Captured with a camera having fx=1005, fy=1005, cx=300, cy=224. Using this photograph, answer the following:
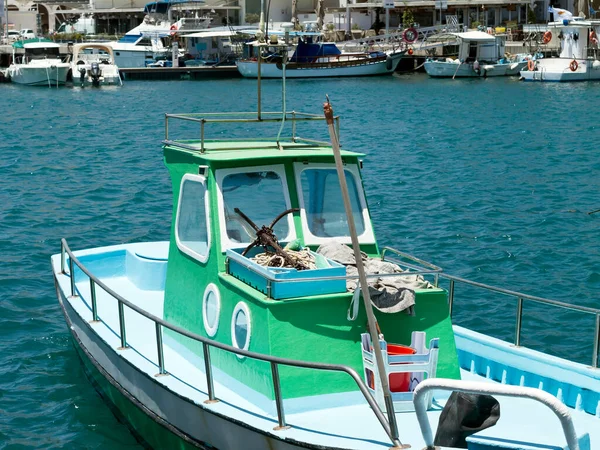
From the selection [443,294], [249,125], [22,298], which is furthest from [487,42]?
[443,294]

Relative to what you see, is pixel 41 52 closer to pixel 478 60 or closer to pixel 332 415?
pixel 478 60

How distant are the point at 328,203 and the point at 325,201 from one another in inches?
1.5

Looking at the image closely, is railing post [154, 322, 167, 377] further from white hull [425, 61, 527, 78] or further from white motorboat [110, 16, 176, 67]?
white motorboat [110, 16, 176, 67]

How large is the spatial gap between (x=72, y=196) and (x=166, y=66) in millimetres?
61371

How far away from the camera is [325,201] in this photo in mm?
10484

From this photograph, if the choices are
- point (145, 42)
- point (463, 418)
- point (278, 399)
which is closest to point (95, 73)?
point (145, 42)

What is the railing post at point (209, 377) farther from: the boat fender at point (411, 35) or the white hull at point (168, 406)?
the boat fender at point (411, 35)

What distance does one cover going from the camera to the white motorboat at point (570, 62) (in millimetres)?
75062

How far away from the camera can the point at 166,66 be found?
87750 mm

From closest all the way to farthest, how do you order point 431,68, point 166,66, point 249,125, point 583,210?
point 583,210
point 249,125
point 431,68
point 166,66

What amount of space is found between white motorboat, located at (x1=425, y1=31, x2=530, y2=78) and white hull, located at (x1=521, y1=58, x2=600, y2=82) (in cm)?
508

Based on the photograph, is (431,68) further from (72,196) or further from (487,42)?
(72,196)

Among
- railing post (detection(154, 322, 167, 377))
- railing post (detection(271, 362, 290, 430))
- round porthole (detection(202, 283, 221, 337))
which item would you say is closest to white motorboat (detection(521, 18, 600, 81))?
round porthole (detection(202, 283, 221, 337))

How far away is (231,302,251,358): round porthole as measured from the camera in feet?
30.3
